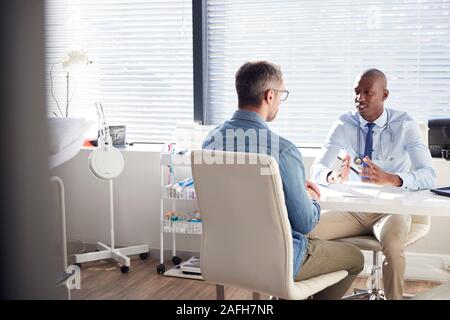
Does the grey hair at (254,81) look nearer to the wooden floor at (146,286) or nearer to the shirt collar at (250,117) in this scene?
the shirt collar at (250,117)

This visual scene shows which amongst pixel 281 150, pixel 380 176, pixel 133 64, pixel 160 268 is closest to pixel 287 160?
pixel 281 150

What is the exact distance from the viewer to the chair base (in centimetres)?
276

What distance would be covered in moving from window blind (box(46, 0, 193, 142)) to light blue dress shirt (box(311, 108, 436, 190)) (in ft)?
4.37

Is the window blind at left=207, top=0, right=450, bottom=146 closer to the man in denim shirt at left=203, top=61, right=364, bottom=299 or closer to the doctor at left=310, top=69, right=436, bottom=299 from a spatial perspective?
the doctor at left=310, top=69, right=436, bottom=299

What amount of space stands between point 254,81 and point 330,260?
0.70 m

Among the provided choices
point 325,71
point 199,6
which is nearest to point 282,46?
point 325,71

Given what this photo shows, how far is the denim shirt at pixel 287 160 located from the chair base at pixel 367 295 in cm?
75

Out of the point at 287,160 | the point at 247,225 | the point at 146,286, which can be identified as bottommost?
the point at 146,286

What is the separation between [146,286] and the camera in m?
3.35

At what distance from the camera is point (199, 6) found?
379 cm

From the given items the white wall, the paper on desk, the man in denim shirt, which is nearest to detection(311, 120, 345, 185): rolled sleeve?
the paper on desk

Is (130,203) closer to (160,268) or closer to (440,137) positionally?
(160,268)

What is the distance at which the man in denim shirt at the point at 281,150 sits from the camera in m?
1.99

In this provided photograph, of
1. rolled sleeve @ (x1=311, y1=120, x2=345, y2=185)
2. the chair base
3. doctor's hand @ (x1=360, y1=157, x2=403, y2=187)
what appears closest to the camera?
doctor's hand @ (x1=360, y1=157, x2=403, y2=187)
